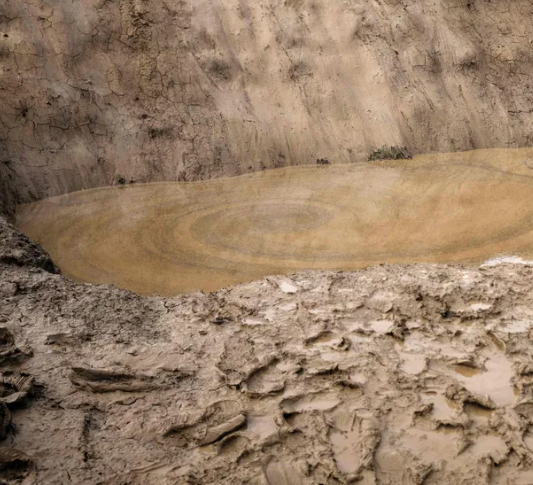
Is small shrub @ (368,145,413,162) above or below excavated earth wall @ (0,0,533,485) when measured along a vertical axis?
below

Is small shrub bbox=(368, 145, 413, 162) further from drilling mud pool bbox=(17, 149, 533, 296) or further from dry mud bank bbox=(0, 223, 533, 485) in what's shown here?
dry mud bank bbox=(0, 223, 533, 485)

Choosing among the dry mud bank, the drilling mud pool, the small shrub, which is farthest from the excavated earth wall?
the drilling mud pool

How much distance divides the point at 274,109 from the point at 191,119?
138 centimetres

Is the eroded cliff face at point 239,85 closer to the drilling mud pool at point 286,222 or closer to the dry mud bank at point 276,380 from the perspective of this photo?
the drilling mud pool at point 286,222

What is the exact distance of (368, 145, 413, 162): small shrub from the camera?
1036cm

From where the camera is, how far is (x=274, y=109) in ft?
34.8

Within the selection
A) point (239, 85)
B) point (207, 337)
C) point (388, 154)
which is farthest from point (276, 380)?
point (239, 85)

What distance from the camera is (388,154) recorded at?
10367 mm

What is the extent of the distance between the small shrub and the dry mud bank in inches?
192

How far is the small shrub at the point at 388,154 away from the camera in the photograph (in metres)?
10.4

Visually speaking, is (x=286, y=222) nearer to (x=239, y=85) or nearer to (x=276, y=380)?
(x=239, y=85)

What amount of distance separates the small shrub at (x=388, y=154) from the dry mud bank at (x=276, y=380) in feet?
16.0

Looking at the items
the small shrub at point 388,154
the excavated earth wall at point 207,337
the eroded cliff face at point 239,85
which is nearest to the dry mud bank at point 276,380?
the excavated earth wall at point 207,337

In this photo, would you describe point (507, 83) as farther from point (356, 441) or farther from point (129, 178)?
point (356, 441)
